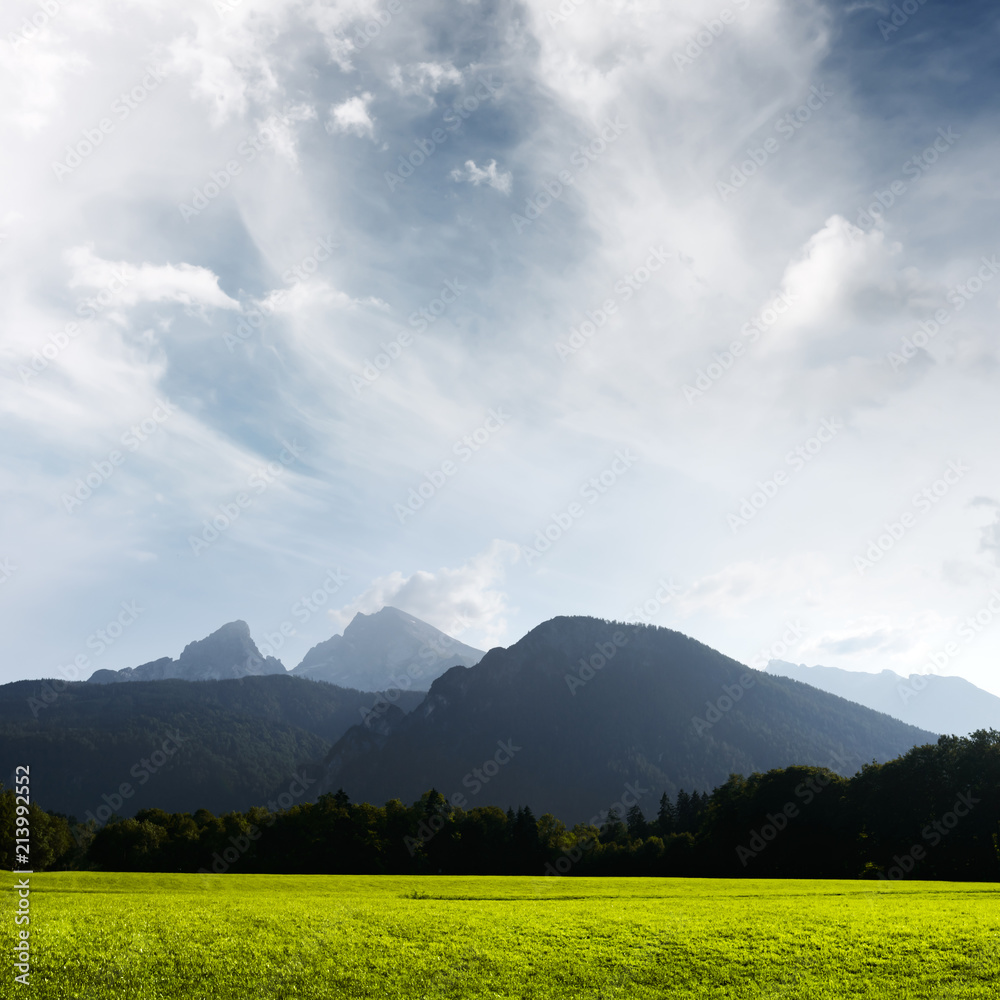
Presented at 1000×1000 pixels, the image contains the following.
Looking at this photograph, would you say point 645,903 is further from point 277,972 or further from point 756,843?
point 756,843

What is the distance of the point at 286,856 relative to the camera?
345 feet

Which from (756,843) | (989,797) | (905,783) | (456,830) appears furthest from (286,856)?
(989,797)

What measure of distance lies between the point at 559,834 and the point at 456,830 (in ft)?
68.8

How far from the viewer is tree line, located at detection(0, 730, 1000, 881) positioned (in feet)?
247
